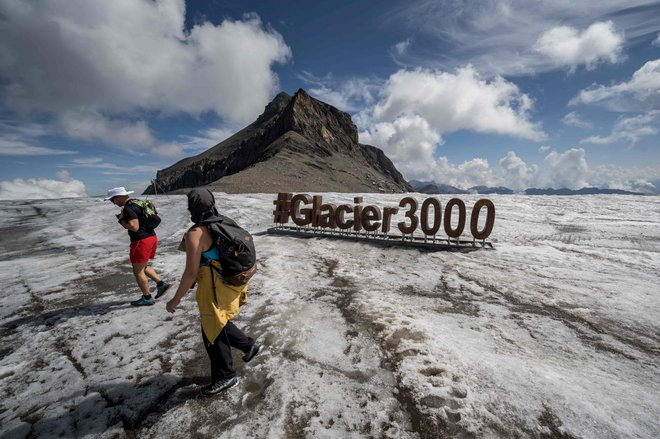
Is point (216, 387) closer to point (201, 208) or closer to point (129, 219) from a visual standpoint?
point (201, 208)

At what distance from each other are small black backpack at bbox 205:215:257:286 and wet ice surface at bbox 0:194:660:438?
55.9 inches

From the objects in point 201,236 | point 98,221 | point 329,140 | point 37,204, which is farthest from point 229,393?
point 329,140

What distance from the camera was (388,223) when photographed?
1097cm

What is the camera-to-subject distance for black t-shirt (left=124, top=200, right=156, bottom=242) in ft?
17.8

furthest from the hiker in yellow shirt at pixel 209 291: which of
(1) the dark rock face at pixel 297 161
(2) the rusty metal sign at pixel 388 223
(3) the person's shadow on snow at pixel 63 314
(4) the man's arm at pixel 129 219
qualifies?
(1) the dark rock face at pixel 297 161

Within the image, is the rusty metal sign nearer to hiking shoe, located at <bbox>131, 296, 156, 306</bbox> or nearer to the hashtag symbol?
the hashtag symbol

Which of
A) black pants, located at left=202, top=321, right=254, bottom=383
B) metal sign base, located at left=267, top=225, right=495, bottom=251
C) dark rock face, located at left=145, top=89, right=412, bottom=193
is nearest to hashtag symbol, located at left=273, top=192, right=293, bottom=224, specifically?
metal sign base, located at left=267, top=225, right=495, bottom=251

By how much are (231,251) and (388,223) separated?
8.45 meters

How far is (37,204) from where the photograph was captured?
18.2 m

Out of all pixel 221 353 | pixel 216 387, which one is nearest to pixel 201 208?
pixel 221 353

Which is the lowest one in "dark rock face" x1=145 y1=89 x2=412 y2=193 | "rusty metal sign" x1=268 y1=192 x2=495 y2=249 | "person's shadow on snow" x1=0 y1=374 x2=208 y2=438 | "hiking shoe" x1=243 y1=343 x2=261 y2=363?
"person's shadow on snow" x1=0 y1=374 x2=208 y2=438

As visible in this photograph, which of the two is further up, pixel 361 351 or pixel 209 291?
pixel 209 291

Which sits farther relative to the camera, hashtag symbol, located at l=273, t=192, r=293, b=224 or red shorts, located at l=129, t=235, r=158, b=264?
hashtag symbol, located at l=273, t=192, r=293, b=224

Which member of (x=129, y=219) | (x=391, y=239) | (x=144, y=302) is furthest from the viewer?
(x=391, y=239)
